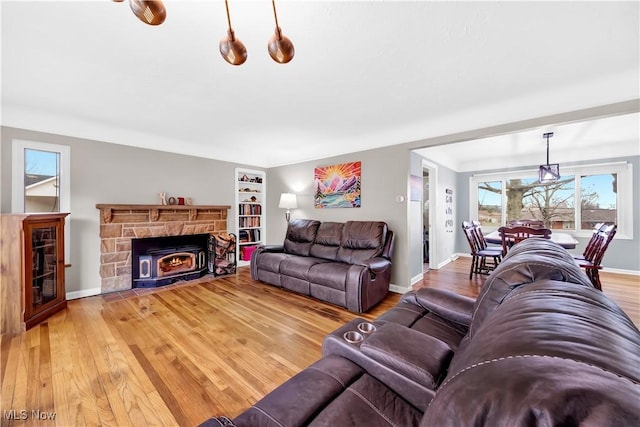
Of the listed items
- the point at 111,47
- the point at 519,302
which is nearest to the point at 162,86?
the point at 111,47

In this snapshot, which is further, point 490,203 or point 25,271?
point 490,203

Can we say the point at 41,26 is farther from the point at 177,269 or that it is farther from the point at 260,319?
the point at 177,269

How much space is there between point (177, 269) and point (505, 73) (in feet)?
16.4

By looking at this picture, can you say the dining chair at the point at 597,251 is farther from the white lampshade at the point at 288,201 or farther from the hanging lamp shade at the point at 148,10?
the hanging lamp shade at the point at 148,10

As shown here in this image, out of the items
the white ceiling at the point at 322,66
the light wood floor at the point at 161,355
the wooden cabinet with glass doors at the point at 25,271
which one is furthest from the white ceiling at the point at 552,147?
the wooden cabinet with glass doors at the point at 25,271

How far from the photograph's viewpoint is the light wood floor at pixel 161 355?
152 centimetres

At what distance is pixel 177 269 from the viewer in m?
4.09

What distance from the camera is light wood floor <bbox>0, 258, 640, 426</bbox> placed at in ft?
4.99

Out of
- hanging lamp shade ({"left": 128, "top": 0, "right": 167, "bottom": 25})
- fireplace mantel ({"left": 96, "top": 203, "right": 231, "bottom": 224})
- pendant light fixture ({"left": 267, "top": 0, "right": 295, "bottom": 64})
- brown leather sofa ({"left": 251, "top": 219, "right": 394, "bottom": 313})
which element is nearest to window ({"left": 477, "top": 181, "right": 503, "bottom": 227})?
brown leather sofa ({"left": 251, "top": 219, "right": 394, "bottom": 313})

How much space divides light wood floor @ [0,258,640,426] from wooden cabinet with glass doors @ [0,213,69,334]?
174 mm

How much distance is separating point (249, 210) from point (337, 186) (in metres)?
2.15

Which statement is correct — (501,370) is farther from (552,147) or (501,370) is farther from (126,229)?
(552,147)

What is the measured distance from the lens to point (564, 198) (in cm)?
507

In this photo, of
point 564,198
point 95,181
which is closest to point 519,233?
point 564,198
